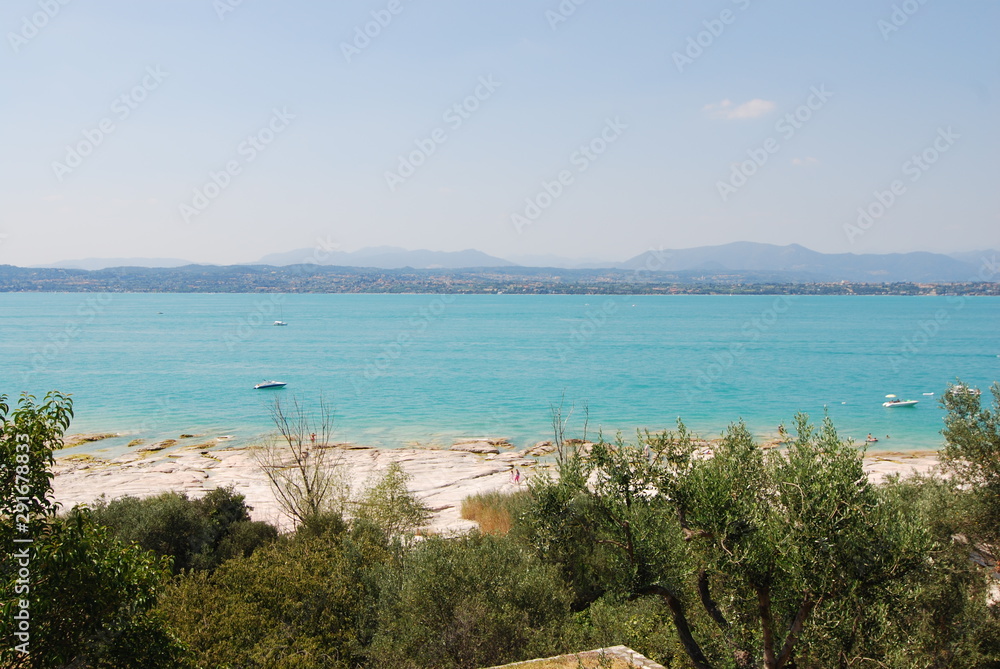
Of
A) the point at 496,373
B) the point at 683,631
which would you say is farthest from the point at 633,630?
the point at 496,373

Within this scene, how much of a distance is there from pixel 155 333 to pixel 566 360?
88.7m

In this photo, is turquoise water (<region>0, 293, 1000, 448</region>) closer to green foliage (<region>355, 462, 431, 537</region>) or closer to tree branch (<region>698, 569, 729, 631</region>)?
green foliage (<region>355, 462, 431, 537</region>)

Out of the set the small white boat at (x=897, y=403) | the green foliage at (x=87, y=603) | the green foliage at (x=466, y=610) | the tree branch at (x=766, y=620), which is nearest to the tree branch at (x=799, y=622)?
the tree branch at (x=766, y=620)

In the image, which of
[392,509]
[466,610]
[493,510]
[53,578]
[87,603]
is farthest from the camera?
[493,510]

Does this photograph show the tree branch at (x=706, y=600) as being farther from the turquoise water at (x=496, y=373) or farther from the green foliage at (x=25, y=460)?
the turquoise water at (x=496, y=373)

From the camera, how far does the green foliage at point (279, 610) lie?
37.5ft

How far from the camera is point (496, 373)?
79438 millimetres

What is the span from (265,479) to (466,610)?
25.0 metres

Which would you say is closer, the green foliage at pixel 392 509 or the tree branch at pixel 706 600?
the tree branch at pixel 706 600

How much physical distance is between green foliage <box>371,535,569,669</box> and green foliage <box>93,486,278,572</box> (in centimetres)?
758

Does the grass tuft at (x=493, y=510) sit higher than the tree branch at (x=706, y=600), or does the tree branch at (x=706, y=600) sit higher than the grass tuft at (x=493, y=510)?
the tree branch at (x=706, y=600)

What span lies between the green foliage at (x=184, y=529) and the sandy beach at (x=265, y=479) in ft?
11.7

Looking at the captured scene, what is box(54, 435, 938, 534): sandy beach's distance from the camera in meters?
29.6

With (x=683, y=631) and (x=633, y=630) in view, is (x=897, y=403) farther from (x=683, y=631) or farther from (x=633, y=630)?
(x=683, y=631)
